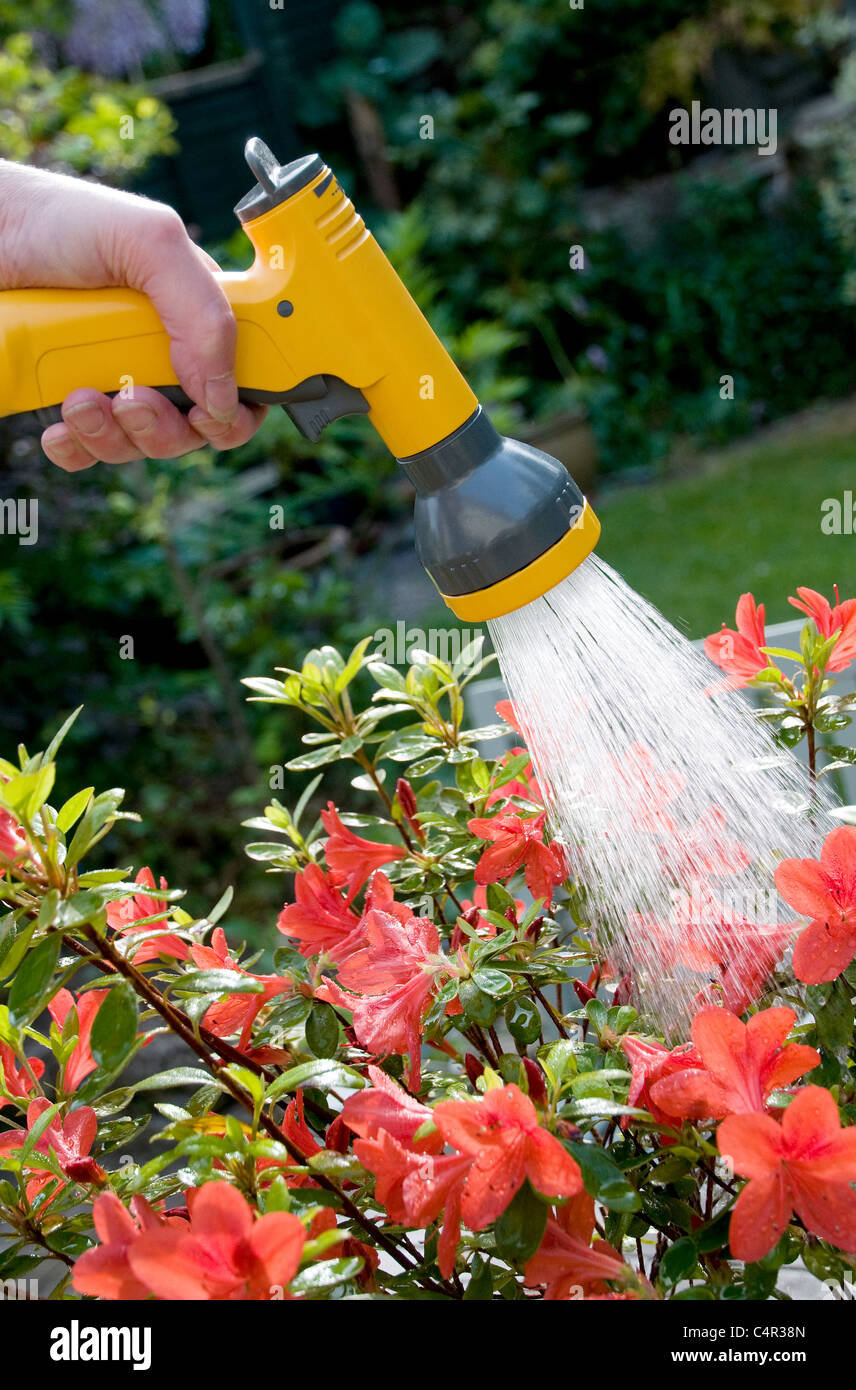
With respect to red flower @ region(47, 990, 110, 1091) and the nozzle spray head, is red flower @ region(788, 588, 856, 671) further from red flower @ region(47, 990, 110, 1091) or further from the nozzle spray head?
red flower @ region(47, 990, 110, 1091)

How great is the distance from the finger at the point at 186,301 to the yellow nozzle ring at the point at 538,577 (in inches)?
11.7

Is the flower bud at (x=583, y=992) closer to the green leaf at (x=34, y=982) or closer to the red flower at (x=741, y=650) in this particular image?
the red flower at (x=741, y=650)

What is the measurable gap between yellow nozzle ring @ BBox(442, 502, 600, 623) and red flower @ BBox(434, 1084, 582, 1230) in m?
0.44

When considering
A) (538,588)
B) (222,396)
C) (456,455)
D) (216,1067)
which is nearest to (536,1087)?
(216,1067)

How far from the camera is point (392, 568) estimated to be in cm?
584

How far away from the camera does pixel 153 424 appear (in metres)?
1.18

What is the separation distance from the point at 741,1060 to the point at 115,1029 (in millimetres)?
339

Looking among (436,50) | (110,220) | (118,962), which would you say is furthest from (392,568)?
(118,962)

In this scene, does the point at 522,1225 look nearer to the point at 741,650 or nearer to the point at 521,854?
the point at 521,854

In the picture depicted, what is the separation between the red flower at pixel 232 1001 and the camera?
0.83m

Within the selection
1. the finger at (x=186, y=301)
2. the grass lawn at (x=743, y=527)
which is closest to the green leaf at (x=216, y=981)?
the finger at (x=186, y=301)

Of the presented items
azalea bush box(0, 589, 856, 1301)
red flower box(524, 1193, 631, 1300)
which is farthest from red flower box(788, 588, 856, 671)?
red flower box(524, 1193, 631, 1300)

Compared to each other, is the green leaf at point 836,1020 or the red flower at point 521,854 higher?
the red flower at point 521,854
